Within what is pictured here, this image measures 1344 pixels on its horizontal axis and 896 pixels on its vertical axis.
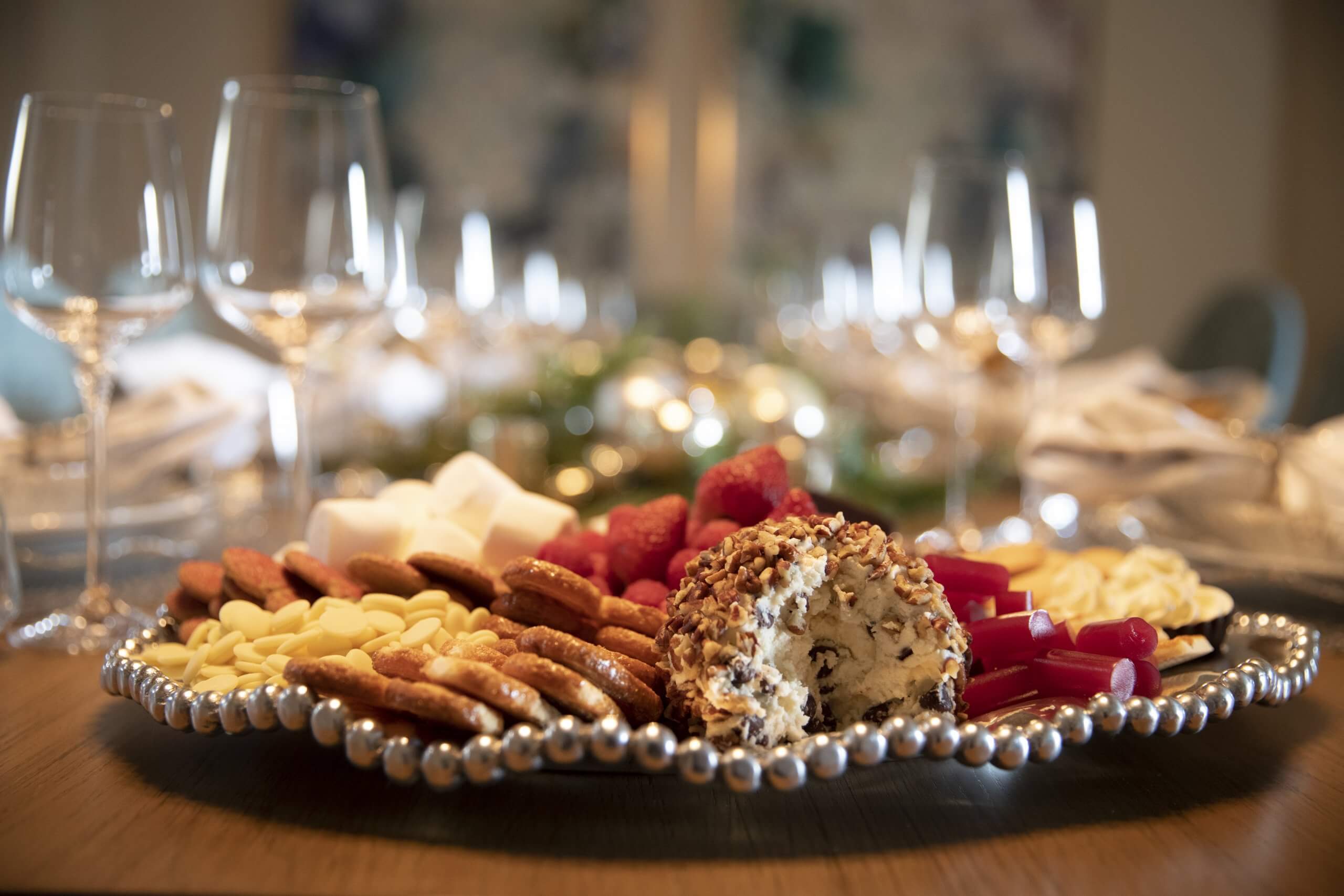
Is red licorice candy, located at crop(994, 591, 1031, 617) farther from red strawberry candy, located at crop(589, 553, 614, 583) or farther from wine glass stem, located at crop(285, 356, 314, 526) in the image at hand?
wine glass stem, located at crop(285, 356, 314, 526)

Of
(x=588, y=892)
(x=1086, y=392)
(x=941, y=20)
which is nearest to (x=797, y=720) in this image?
(x=588, y=892)

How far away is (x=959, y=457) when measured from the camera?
1403 mm

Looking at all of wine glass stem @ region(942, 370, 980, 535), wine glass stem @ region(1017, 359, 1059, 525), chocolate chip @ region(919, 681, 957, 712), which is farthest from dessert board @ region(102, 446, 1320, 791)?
wine glass stem @ region(1017, 359, 1059, 525)

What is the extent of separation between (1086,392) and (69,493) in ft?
4.51

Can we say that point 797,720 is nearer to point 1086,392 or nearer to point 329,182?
point 329,182

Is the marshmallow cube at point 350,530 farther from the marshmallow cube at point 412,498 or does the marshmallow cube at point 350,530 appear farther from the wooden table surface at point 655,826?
the wooden table surface at point 655,826

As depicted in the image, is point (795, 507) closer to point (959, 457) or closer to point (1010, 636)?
point (1010, 636)

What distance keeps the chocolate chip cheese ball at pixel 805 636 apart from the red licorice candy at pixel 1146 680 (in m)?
0.11

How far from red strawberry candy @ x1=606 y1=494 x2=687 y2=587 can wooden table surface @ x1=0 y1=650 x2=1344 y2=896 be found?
208mm

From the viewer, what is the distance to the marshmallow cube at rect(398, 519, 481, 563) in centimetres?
84

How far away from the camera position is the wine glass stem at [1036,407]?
1491 millimetres

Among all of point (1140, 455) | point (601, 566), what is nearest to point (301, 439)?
point (601, 566)

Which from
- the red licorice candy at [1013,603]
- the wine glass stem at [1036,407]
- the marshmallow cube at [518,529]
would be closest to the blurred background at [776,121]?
the wine glass stem at [1036,407]

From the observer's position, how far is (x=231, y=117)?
1.08 meters
